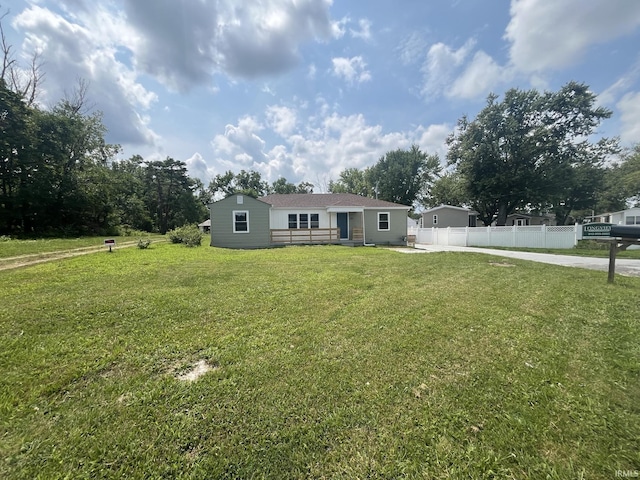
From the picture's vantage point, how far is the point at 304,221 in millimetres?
17078

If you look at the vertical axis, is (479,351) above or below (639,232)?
below

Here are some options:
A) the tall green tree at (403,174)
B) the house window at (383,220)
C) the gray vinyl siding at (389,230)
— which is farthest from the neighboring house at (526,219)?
the house window at (383,220)

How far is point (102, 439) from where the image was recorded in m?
1.81

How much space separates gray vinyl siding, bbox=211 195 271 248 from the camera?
15188 mm

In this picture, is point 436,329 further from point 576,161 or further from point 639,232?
point 576,161

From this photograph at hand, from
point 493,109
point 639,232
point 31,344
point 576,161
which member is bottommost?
point 31,344

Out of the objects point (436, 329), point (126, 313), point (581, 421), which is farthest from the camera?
point (126, 313)

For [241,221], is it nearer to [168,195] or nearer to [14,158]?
[14,158]

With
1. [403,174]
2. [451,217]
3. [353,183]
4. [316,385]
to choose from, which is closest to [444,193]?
[403,174]

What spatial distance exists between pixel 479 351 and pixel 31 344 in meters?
5.20

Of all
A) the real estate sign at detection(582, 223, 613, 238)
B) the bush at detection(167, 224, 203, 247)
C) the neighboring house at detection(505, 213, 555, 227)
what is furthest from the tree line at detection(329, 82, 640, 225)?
the bush at detection(167, 224, 203, 247)

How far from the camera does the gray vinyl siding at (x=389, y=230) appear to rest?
17.7 meters

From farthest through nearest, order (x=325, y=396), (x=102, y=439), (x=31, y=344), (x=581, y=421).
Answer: (x=31, y=344) → (x=325, y=396) → (x=581, y=421) → (x=102, y=439)

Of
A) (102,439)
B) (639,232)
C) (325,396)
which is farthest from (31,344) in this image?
(639,232)
